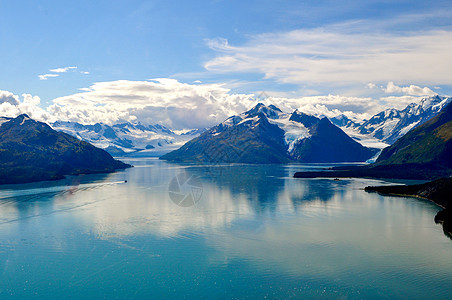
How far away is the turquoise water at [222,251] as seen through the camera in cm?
4662

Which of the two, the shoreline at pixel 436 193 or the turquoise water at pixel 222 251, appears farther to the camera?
the shoreline at pixel 436 193

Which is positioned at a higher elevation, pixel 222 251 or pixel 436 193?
pixel 436 193

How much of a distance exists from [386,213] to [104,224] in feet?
230

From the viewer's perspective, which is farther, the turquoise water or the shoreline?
the shoreline

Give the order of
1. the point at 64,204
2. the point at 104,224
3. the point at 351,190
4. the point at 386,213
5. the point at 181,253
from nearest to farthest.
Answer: the point at 181,253 → the point at 104,224 → the point at 386,213 → the point at 64,204 → the point at 351,190

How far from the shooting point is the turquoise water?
153 ft

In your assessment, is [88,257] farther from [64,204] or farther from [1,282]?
[64,204]

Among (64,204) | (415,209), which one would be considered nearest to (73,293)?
(64,204)

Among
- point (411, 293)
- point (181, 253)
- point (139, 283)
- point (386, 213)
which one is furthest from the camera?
point (386, 213)

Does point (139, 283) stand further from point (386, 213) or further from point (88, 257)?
point (386, 213)

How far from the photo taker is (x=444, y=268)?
5288 centimetres

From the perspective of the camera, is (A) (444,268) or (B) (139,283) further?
(A) (444,268)

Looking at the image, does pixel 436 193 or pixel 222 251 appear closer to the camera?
pixel 222 251

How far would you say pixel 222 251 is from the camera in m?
61.3
